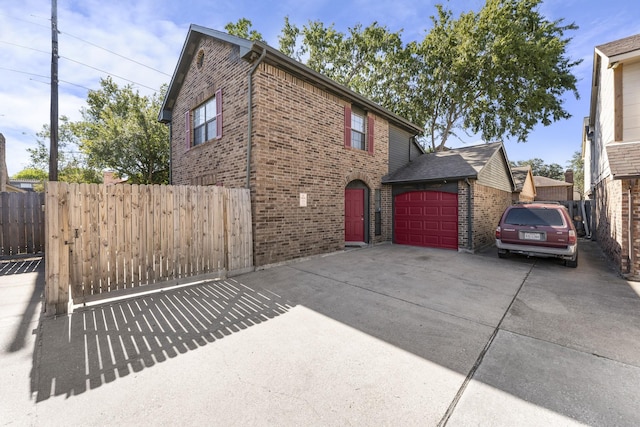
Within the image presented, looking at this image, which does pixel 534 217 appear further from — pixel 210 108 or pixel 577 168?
pixel 577 168

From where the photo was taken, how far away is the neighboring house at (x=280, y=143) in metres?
6.94

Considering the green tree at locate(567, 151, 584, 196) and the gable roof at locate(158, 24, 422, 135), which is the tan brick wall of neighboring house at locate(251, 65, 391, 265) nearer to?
the gable roof at locate(158, 24, 422, 135)

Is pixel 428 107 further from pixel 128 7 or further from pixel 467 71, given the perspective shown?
pixel 128 7

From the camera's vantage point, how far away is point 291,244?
7535mm

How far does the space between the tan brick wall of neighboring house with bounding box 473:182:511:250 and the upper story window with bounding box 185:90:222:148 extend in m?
9.10

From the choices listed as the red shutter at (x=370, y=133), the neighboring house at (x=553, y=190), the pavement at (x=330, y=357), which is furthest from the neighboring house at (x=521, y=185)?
the neighboring house at (x=553, y=190)

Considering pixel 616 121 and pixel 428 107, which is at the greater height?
pixel 428 107

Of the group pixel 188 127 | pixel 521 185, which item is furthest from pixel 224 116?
pixel 521 185

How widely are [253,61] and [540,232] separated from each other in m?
8.85

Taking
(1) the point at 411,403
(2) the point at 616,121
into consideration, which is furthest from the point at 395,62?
(1) the point at 411,403

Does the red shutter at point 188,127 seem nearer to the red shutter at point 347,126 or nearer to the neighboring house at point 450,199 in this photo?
the red shutter at point 347,126

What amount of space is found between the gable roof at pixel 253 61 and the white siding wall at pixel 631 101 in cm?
663

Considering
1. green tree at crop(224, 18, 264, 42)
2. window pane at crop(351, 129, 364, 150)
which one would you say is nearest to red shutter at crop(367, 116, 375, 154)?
window pane at crop(351, 129, 364, 150)

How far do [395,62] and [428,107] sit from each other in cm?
394
